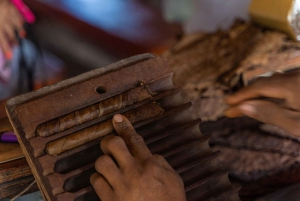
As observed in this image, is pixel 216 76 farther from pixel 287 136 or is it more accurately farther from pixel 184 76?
pixel 287 136

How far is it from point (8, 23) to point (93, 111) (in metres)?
0.99

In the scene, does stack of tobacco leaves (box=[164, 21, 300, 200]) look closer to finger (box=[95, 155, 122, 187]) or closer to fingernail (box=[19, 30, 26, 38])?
finger (box=[95, 155, 122, 187])

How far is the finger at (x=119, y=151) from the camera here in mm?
708

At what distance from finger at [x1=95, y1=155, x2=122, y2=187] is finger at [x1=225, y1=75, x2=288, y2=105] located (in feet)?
1.38

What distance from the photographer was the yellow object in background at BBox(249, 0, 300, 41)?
1.27m

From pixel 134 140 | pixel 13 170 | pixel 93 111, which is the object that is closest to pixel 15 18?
pixel 13 170

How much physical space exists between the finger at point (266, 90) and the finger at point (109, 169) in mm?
420

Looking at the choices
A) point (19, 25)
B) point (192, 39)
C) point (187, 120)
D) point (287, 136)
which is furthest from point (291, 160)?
point (19, 25)

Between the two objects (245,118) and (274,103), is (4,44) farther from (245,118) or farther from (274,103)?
(274,103)

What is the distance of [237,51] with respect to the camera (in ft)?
4.47

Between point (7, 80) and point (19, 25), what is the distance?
295mm

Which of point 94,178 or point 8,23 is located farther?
point 8,23

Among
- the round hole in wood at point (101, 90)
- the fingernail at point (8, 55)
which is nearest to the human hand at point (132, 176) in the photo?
the round hole in wood at point (101, 90)

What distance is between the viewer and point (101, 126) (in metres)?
0.78
